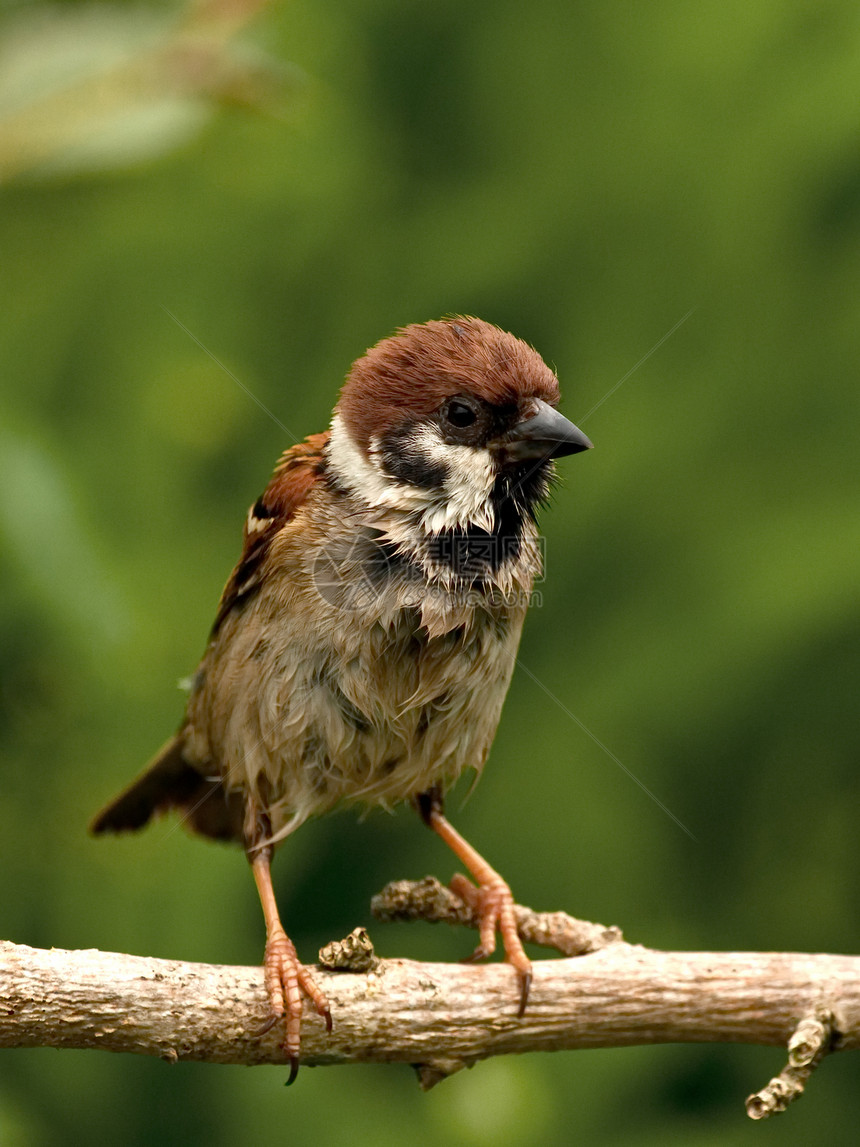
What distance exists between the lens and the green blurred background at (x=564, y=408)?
3367 mm

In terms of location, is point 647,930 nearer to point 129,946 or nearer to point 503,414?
point 129,946

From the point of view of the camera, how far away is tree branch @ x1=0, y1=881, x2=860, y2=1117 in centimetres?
229

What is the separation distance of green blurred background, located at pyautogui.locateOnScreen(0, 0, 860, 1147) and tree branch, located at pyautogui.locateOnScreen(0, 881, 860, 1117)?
3.19ft

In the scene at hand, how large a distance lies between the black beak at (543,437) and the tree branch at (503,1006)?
1.01 metres

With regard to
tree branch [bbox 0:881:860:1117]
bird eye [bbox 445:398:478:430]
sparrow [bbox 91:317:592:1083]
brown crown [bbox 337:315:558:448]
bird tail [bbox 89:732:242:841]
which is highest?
brown crown [bbox 337:315:558:448]

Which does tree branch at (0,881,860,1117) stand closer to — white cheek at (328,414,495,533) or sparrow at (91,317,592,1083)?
sparrow at (91,317,592,1083)

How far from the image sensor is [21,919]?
333cm

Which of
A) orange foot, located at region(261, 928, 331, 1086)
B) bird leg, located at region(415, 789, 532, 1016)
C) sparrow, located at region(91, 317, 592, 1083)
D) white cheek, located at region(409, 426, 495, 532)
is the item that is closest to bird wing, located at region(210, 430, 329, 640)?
sparrow, located at region(91, 317, 592, 1083)

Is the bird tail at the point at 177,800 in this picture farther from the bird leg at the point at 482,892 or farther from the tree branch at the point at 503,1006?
the tree branch at the point at 503,1006

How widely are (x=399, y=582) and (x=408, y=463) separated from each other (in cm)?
26

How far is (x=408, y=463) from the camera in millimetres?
2641

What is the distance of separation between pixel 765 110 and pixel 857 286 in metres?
0.65

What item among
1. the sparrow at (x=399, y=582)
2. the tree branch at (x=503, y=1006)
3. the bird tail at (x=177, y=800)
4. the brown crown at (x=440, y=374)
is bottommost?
the tree branch at (x=503, y=1006)
